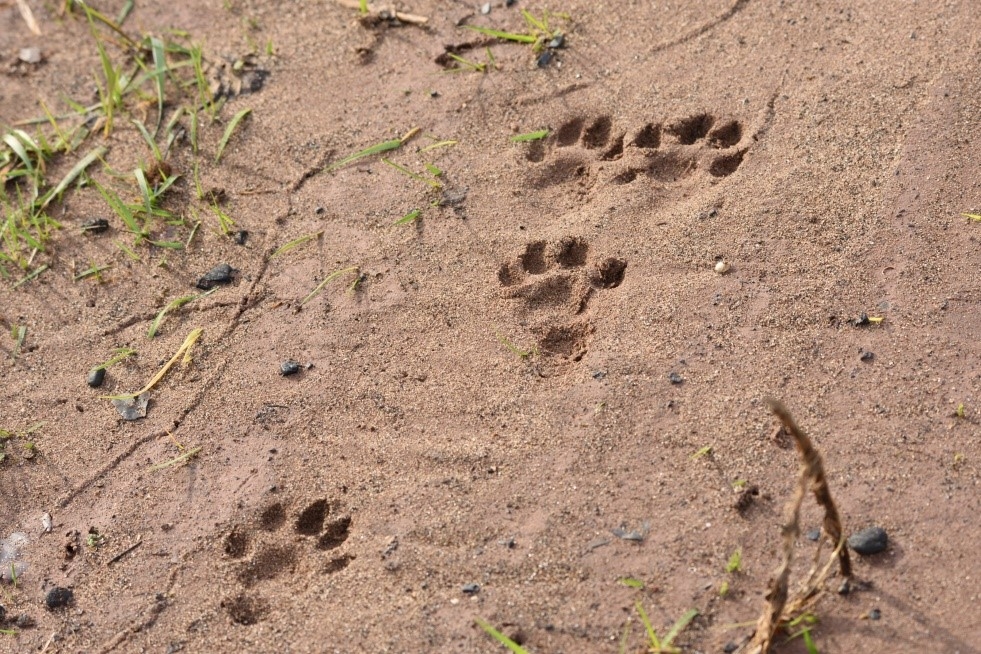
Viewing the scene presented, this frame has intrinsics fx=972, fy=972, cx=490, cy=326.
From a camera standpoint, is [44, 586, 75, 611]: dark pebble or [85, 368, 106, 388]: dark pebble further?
[85, 368, 106, 388]: dark pebble

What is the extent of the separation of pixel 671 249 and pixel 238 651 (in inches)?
57.2

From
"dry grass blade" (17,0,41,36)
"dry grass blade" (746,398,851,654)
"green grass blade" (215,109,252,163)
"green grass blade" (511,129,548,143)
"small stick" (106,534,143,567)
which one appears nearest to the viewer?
"dry grass blade" (746,398,851,654)

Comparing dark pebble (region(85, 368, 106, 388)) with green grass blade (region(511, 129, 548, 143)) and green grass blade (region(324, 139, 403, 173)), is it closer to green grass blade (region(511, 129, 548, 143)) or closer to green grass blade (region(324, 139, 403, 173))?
green grass blade (region(324, 139, 403, 173))

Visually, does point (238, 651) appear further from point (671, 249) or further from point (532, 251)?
point (671, 249)

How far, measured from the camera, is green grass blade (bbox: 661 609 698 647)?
1.96m

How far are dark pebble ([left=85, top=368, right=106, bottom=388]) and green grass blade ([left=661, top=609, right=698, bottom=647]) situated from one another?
1654 mm

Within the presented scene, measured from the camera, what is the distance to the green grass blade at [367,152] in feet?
9.85

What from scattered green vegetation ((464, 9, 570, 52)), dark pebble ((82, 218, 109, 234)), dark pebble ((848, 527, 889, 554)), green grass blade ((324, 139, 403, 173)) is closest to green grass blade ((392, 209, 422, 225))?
green grass blade ((324, 139, 403, 173))

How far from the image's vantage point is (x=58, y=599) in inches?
89.7

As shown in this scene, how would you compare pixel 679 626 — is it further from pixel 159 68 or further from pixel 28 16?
pixel 28 16

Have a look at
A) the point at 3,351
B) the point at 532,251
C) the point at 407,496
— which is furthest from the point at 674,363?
the point at 3,351

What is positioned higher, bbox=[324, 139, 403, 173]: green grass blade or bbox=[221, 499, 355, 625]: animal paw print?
bbox=[324, 139, 403, 173]: green grass blade

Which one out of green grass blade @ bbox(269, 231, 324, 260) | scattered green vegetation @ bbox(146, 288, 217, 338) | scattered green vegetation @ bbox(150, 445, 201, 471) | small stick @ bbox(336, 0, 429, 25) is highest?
small stick @ bbox(336, 0, 429, 25)

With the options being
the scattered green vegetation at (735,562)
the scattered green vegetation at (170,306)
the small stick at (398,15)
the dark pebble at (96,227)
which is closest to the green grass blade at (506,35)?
the small stick at (398,15)
